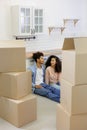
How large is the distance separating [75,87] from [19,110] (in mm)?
910

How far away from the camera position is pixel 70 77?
7.59 feet

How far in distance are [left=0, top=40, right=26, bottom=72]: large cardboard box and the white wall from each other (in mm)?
1831

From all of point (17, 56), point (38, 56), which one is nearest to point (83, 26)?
point (38, 56)

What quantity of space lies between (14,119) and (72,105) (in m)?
0.93

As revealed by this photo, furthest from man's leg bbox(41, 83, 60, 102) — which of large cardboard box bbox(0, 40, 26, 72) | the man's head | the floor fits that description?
large cardboard box bbox(0, 40, 26, 72)

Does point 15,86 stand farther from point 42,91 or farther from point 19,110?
point 42,91

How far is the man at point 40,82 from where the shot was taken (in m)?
3.89

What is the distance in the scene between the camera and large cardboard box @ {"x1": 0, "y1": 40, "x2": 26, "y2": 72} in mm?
2881

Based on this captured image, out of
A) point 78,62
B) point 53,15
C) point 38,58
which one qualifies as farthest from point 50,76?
point 78,62

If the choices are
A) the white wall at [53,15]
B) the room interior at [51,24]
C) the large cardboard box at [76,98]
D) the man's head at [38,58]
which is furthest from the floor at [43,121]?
the white wall at [53,15]

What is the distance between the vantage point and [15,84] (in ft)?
9.30

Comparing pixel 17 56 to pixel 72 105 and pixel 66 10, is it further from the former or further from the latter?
pixel 66 10

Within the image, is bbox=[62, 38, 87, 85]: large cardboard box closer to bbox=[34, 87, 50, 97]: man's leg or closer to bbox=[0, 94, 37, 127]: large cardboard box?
bbox=[0, 94, 37, 127]: large cardboard box

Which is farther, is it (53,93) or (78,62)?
(53,93)
